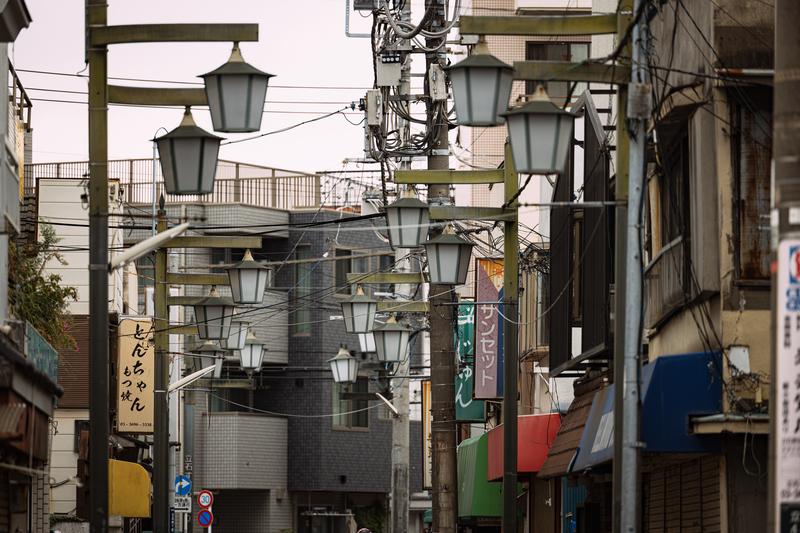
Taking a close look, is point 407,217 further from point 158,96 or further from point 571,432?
point 158,96

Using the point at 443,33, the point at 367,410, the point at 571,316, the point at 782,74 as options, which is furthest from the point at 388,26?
the point at 367,410

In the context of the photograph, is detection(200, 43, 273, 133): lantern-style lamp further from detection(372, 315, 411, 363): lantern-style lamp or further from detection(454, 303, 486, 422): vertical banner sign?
detection(454, 303, 486, 422): vertical banner sign

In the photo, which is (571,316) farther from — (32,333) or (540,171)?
(540,171)

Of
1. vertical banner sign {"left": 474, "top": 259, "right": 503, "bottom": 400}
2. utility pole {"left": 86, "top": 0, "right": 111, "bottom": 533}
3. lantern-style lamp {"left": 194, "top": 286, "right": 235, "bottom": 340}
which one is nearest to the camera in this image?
utility pole {"left": 86, "top": 0, "right": 111, "bottom": 533}

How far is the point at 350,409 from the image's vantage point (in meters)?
58.5

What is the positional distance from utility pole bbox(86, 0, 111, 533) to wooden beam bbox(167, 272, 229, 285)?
10.8m

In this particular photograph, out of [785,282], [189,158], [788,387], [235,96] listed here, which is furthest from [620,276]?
[785,282]

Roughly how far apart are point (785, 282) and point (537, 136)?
5.17 meters

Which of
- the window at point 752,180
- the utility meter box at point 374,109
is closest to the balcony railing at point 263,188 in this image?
the utility meter box at point 374,109

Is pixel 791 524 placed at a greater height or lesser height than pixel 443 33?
lesser

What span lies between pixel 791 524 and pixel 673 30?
31.0ft

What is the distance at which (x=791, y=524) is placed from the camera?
9.49 metres

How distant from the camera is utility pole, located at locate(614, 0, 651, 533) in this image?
13.5 metres

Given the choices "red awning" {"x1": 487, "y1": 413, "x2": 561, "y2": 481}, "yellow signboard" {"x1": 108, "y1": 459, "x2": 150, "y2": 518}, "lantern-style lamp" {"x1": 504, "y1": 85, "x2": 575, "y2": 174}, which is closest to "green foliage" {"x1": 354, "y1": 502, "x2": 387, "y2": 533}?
"yellow signboard" {"x1": 108, "y1": 459, "x2": 150, "y2": 518}
